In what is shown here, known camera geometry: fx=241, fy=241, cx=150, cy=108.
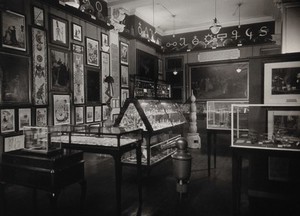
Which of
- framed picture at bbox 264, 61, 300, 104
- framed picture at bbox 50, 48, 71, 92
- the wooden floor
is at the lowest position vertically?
the wooden floor

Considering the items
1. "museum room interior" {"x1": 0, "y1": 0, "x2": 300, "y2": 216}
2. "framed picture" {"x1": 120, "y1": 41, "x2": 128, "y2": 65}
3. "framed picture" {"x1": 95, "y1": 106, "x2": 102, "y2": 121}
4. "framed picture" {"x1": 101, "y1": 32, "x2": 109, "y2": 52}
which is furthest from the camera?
"framed picture" {"x1": 120, "y1": 41, "x2": 128, "y2": 65}

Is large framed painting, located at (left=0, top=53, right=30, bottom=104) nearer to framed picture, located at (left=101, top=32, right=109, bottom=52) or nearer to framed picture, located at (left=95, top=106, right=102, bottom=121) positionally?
framed picture, located at (left=95, top=106, right=102, bottom=121)

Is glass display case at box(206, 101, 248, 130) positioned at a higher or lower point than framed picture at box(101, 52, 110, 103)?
lower

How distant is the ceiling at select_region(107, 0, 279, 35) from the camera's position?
9242 millimetres

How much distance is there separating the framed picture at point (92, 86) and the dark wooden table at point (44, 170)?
14.1 feet

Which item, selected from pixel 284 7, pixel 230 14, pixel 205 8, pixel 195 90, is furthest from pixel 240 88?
pixel 284 7

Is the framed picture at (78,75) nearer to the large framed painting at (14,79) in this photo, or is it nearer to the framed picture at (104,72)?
the framed picture at (104,72)

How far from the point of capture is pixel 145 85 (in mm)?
10664

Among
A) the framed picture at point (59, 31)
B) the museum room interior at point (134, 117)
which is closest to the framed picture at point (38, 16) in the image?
the museum room interior at point (134, 117)

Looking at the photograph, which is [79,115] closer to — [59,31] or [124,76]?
[59,31]

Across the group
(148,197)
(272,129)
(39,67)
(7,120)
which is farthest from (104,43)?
(272,129)

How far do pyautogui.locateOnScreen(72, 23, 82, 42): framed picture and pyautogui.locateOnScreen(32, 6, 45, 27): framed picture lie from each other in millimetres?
1053

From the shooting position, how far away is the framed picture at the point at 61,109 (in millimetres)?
6452

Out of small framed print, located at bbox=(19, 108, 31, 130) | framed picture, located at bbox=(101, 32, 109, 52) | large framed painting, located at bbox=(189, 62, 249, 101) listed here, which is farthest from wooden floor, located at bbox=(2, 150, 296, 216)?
large framed painting, located at bbox=(189, 62, 249, 101)
